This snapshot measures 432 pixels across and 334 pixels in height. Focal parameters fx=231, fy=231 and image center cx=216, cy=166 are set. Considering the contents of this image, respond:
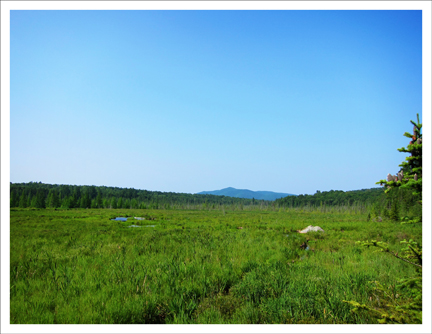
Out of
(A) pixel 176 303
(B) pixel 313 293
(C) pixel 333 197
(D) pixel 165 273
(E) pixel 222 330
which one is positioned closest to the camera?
(E) pixel 222 330

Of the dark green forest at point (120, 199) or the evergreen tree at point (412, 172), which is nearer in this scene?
the evergreen tree at point (412, 172)

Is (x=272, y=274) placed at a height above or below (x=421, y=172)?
below

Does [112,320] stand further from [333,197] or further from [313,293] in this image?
[333,197]

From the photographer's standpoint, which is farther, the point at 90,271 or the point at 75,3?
the point at 90,271

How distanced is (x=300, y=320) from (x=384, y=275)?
3.96 meters

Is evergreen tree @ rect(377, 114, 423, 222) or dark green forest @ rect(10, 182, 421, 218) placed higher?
evergreen tree @ rect(377, 114, 423, 222)

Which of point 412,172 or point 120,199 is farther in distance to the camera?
point 120,199

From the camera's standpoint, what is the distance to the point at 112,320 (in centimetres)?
380

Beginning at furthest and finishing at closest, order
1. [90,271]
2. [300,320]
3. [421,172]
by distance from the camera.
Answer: [90,271] → [300,320] → [421,172]

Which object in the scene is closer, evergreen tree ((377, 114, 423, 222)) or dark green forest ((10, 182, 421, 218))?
evergreen tree ((377, 114, 423, 222))

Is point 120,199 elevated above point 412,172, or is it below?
below

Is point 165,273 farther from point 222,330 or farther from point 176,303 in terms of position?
point 222,330

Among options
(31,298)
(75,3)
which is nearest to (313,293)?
(31,298)

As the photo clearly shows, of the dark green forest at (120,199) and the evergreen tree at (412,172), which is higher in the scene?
the evergreen tree at (412,172)
